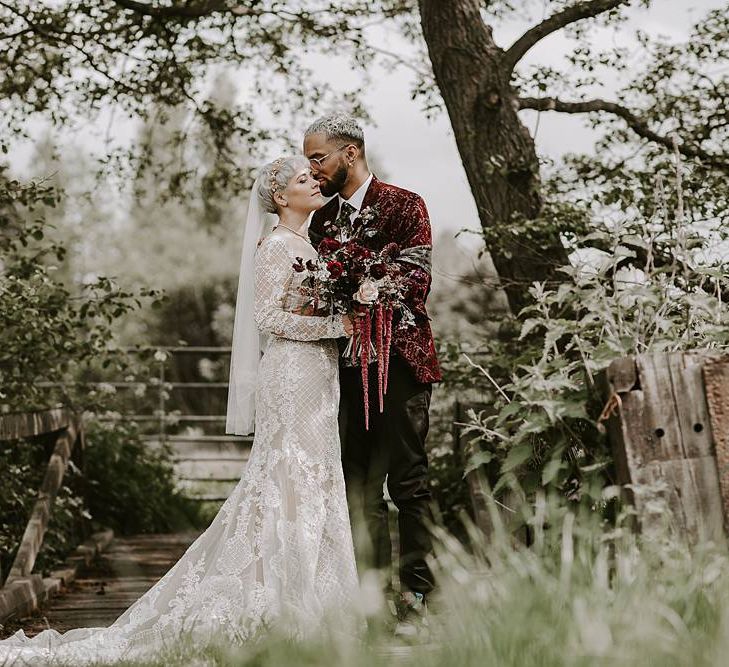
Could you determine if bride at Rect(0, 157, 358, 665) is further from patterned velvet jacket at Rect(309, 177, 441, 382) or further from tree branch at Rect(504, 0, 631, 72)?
tree branch at Rect(504, 0, 631, 72)

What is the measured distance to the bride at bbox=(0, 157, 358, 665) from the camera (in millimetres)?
4391

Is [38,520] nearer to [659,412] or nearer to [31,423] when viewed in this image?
[31,423]

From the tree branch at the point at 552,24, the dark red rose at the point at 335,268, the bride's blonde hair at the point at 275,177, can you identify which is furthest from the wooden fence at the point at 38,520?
the tree branch at the point at 552,24

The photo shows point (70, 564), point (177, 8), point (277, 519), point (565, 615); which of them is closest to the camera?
point (565, 615)

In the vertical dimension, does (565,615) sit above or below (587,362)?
below

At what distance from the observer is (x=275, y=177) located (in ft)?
15.8

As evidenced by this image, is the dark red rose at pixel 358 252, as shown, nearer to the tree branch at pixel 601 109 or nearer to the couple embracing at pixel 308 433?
the couple embracing at pixel 308 433

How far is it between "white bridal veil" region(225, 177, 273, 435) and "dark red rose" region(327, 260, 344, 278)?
580mm

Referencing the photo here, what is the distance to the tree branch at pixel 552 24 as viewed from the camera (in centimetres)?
750

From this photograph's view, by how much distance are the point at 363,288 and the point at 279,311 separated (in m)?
0.42

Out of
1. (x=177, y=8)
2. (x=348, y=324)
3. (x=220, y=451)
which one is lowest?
(x=348, y=324)

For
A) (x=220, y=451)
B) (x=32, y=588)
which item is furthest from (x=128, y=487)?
(x=220, y=451)

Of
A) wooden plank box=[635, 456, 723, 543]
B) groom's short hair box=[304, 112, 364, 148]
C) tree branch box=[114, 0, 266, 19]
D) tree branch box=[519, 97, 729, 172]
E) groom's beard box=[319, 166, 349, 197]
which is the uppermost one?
tree branch box=[114, 0, 266, 19]

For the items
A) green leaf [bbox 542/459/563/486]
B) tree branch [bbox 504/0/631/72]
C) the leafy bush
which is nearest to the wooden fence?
the leafy bush
